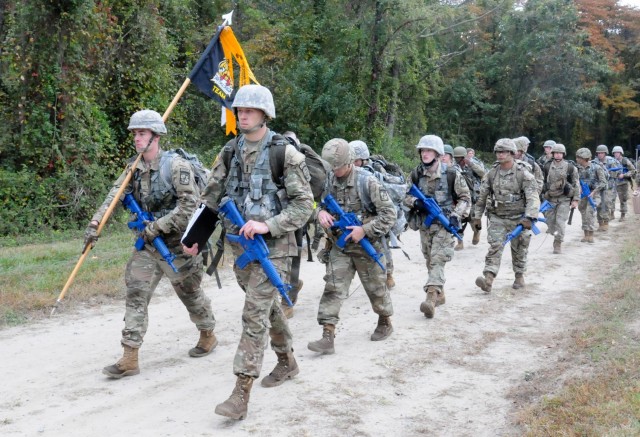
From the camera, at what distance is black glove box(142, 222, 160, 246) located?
19.5 ft

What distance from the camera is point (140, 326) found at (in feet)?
19.7

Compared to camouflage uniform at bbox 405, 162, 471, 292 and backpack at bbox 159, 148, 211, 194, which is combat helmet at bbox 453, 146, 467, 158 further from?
backpack at bbox 159, 148, 211, 194

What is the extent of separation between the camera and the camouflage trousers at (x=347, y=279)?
6859mm

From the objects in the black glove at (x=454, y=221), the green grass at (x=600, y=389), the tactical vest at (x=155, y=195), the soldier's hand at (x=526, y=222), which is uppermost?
the tactical vest at (x=155, y=195)

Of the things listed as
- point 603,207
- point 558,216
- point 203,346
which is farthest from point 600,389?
point 603,207

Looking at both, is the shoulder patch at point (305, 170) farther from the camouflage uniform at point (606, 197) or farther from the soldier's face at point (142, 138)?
the camouflage uniform at point (606, 197)

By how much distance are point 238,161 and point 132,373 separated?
83.8 inches

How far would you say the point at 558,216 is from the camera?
13734mm

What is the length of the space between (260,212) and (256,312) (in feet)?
2.41

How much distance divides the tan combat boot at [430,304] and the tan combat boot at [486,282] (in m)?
1.28

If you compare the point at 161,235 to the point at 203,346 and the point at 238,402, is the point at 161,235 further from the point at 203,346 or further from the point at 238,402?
the point at 238,402

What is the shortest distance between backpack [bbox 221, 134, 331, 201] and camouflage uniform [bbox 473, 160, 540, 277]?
15.7ft

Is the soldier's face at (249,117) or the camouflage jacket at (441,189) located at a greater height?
the soldier's face at (249,117)

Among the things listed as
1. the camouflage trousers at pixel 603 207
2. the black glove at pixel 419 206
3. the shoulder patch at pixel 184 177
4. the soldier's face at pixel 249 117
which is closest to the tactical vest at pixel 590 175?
the camouflage trousers at pixel 603 207
